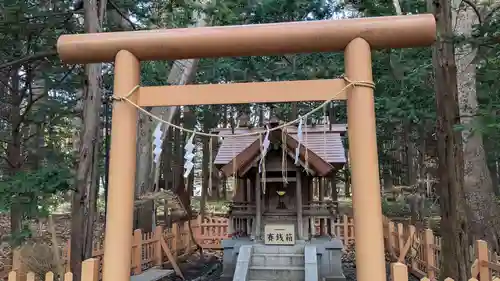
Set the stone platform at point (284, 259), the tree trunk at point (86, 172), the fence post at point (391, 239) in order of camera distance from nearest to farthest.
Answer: the tree trunk at point (86, 172) < the stone platform at point (284, 259) < the fence post at point (391, 239)

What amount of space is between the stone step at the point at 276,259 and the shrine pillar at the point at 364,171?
5.28m

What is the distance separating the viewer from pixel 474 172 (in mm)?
10227

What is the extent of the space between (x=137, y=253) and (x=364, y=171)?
6439mm

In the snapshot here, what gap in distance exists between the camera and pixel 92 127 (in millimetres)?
5117

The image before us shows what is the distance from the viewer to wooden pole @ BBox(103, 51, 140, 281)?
2984 millimetres

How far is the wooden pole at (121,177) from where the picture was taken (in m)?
2.98

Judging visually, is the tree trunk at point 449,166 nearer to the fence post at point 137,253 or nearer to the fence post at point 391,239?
the fence post at point 137,253

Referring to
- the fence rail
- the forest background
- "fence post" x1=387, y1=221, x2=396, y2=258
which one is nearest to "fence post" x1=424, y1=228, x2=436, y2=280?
the fence rail

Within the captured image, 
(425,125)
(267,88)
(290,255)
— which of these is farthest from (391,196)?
(267,88)

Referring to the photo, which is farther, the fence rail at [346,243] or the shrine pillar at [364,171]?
the fence rail at [346,243]

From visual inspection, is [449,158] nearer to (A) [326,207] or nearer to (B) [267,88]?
(B) [267,88]

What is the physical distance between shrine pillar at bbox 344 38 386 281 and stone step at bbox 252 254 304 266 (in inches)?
208

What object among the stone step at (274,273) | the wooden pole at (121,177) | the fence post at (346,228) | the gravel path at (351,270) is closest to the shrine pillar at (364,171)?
the wooden pole at (121,177)

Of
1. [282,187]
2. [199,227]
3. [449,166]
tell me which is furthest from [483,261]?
[199,227]
